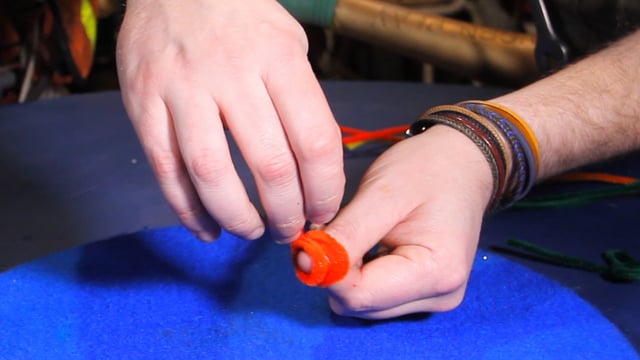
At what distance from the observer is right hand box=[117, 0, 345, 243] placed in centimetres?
37

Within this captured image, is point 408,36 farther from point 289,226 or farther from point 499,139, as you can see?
point 289,226

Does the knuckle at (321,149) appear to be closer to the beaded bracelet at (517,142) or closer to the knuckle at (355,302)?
the knuckle at (355,302)

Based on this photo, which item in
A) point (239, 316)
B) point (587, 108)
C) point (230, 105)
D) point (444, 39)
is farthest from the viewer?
point (444, 39)

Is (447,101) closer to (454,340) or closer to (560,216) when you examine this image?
(560,216)

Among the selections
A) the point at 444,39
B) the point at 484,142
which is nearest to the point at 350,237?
the point at 484,142

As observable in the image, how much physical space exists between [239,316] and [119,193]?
0.81ft

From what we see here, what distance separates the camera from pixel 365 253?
46 cm

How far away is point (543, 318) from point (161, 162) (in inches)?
10.0

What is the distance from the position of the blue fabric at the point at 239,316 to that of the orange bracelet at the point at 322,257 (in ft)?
0.16

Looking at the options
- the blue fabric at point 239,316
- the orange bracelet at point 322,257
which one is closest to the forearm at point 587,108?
the blue fabric at point 239,316

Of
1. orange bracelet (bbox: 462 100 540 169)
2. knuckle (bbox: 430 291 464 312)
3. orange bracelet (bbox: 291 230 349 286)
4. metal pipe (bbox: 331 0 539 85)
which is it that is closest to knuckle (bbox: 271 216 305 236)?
orange bracelet (bbox: 291 230 349 286)

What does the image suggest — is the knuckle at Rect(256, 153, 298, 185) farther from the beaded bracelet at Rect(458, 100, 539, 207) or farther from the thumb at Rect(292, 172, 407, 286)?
the beaded bracelet at Rect(458, 100, 539, 207)

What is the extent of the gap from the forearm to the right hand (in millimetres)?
272

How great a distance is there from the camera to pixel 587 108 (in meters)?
0.65
